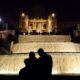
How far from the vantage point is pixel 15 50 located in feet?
68.2

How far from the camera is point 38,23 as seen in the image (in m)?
32.7

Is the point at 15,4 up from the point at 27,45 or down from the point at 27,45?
up

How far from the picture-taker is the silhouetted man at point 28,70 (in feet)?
26.7

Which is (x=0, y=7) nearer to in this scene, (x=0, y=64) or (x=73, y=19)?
(x=73, y=19)

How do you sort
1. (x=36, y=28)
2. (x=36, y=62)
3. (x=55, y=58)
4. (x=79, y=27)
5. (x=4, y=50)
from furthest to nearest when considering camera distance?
(x=36, y=28)
(x=79, y=27)
(x=4, y=50)
(x=55, y=58)
(x=36, y=62)

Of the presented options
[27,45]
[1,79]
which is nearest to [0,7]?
[27,45]

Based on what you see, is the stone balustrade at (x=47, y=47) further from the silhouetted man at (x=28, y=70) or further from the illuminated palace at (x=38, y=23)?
the silhouetted man at (x=28, y=70)

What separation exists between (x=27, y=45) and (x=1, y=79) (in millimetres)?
9963

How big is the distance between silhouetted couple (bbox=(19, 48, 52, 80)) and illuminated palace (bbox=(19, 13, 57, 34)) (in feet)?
76.3

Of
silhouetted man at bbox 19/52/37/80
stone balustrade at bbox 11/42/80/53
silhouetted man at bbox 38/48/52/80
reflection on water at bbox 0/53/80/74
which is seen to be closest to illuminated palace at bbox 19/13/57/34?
stone balustrade at bbox 11/42/80/53

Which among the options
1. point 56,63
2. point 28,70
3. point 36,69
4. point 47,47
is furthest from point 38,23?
point 28,70

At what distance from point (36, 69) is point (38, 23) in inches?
958

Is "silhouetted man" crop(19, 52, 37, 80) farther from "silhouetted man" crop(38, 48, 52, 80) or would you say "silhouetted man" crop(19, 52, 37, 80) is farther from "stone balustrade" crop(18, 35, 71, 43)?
"stone balustrade" crop(18, 35, 71, 43)

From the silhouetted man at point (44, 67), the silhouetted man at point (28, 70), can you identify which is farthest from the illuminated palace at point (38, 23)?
the silhouetted man at point (28, 70)
